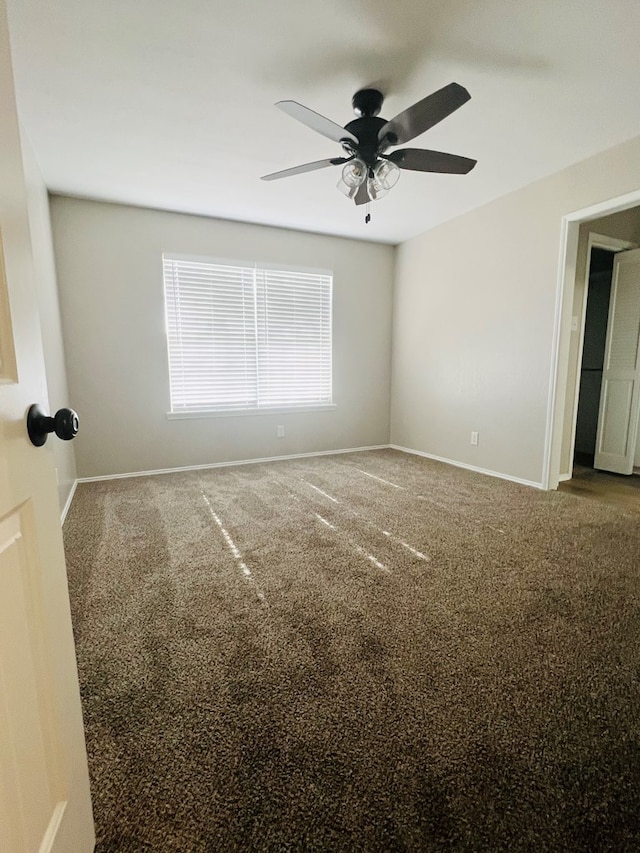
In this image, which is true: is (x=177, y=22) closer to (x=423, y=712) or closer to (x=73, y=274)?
(x=73, y=274)

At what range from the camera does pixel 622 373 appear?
3.86 metres

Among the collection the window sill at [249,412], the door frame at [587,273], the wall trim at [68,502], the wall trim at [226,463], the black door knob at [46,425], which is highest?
the door frame at [587,273]

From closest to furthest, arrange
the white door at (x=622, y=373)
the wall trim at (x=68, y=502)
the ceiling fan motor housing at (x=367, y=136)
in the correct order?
the ceiling fan motor housing at (x=367, y=136) → the wall trim at (x=68, y=502) → the white door at (x=622, y=373)

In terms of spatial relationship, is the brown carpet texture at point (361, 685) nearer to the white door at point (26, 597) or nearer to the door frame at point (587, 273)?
the white door at point (26, 597)

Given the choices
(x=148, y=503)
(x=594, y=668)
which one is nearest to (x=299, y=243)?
(x=148, y=503)

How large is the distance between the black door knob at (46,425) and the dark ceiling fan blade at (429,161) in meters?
2.19

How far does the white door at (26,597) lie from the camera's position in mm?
562

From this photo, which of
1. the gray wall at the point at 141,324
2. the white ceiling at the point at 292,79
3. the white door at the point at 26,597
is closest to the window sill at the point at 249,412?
the gray wall at the point at 141,324

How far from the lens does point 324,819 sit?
0.90 meters

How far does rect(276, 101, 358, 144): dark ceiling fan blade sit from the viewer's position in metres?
Result: 1.71

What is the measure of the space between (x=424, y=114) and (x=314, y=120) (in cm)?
51

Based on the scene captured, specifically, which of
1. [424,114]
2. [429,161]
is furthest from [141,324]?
[424,114]

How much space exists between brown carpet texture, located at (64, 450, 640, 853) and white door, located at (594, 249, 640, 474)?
1.81 m

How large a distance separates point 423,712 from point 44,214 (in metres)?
4.01
